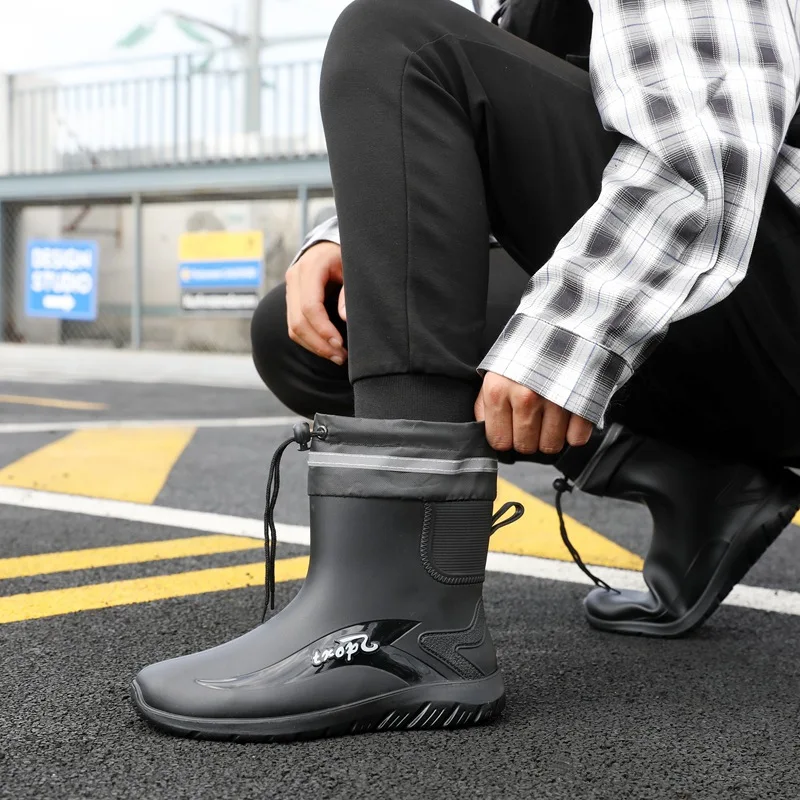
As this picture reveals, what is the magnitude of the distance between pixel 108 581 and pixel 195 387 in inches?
160

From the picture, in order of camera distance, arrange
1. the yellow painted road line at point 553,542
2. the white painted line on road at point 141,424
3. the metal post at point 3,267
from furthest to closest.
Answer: the metal post at point 3,267 < the white painted line on road at point 141,424 < the yellow painted road line at point 553,542

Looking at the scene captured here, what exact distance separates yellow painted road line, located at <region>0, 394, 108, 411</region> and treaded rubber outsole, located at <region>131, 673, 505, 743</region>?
3259mm

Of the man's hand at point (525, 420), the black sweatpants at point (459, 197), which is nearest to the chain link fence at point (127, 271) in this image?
the black sweatpants at point (459, 197)

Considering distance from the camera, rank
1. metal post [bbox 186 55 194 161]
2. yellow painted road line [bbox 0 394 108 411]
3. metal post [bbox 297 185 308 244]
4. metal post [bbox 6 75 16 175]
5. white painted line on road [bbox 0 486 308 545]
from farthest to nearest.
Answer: metal post [bbox 6 75 16 175], metal post [bbox 186 55 194 161], metal post [bbox 297 185 308 244], yellow painted road line [bbox 0 394 108 411], white painted line on road [bbox 0 486 308 545]

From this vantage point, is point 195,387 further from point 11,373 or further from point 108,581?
point 108,581

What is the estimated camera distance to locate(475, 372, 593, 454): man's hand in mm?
791

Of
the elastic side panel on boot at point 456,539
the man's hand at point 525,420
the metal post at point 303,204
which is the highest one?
the metal post at point 303,204

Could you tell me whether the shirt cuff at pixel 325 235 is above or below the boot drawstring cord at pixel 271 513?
above

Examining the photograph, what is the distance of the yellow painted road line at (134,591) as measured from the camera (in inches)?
45.0

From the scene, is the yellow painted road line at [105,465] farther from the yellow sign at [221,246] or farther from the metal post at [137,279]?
the metal post at [137,279]

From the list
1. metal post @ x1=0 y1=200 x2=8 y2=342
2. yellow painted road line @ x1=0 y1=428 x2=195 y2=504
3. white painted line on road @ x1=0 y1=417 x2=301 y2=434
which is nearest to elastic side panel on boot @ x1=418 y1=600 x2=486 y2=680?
yellow painted road line @ x1=0 y1=428 x2=195 y2=504

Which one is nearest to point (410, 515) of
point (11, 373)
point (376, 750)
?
point (376, 750)

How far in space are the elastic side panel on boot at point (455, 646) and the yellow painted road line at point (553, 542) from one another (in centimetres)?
71

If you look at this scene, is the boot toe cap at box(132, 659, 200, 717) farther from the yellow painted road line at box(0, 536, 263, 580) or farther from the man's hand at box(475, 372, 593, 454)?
the yellow painted road line at box(0, 536, 263, 580)
